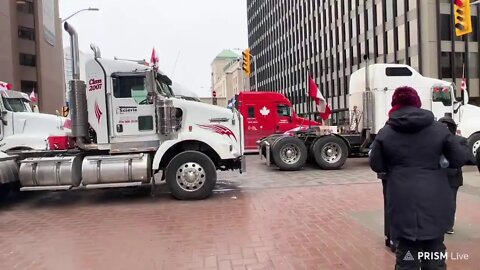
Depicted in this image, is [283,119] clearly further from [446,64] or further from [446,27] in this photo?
[446,27]

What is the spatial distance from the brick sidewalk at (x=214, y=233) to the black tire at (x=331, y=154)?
4.07 metres

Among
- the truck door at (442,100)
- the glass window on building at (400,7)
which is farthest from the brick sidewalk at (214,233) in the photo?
the glass window on building at (400,7)

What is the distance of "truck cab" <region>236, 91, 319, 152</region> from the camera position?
747 inches

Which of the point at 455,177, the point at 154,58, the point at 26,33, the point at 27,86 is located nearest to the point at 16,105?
the point at 154,58

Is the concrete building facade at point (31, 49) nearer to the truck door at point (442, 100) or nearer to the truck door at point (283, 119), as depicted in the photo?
the truck door at point (283, 119)

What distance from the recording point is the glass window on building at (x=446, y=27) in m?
36.8

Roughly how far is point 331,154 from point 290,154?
1.29 meters

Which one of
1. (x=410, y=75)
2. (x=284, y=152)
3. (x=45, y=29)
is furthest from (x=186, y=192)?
(x=45, y=29)

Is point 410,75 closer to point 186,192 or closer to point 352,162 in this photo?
point 352,162

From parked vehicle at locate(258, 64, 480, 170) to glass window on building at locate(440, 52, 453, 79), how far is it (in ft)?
83.8

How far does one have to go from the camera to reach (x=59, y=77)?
179 ft

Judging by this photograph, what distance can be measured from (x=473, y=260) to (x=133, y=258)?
12.4 feet

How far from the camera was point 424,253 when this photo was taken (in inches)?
125

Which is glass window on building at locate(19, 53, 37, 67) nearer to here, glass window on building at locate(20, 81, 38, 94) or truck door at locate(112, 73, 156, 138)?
glass window on building at locate(20, 81, 38, 94)
